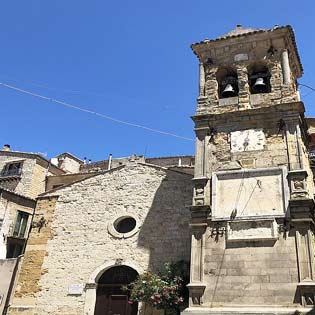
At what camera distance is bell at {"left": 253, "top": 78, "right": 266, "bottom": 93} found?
12.7m

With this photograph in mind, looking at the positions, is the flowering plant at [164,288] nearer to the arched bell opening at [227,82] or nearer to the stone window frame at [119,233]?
the stone window frame at [119,233]

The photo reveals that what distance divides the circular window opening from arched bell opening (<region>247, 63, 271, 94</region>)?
5.97 metres

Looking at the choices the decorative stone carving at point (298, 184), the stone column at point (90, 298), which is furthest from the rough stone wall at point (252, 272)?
the stone column at point (90, 298)

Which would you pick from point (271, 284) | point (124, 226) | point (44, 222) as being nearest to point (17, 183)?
point (44, 222)

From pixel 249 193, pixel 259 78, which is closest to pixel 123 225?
pixel 249 193

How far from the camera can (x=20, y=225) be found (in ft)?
70.0

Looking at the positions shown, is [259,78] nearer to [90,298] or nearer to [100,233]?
[100,233]

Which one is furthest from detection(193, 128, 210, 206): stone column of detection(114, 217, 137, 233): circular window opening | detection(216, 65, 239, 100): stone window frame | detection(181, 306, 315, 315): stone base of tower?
detection(114, 217, 137, 233): circular window opening

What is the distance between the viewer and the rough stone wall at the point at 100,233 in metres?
13.3

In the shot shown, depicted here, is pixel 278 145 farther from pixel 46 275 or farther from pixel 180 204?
pixel 46 275

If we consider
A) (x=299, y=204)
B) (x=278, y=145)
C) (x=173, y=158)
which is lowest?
(x=299, y=204)

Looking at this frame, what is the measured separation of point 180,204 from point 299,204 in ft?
14.8

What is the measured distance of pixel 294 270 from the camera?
973 cm

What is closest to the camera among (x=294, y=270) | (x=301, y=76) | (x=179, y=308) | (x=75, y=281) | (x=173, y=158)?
(x=294, y=270)
